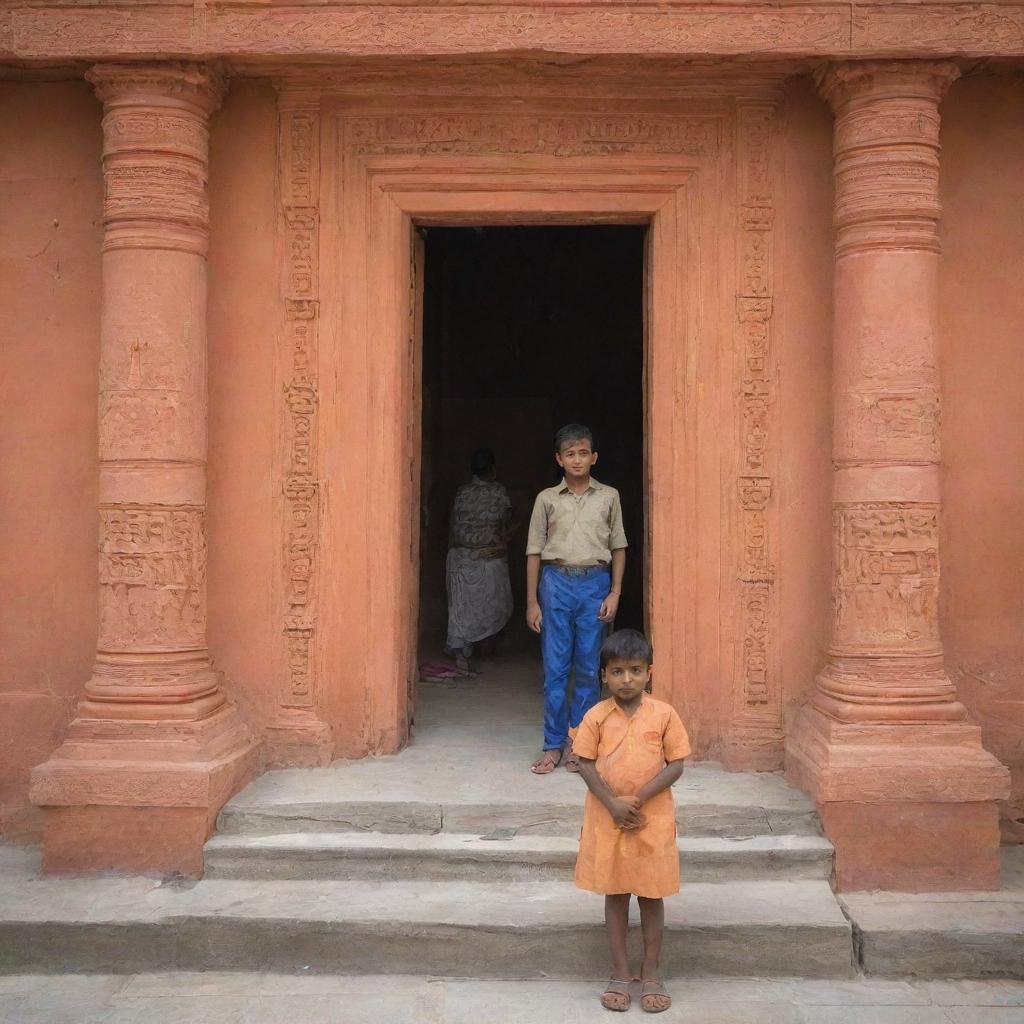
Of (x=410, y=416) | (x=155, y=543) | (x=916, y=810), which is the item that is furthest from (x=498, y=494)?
(x=916, y=810)

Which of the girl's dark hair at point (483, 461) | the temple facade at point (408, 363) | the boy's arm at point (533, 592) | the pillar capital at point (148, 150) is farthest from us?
the girl's dark hair at point (483, 461)

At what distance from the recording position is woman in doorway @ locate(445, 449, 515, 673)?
27.2ft

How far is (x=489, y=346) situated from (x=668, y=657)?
19.8ft

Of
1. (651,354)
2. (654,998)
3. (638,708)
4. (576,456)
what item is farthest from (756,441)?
(654,998)

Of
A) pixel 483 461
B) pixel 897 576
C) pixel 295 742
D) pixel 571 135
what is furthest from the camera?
pixel 483 461

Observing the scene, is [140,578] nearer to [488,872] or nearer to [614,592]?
[488,872]

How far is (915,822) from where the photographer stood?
15.5 feet

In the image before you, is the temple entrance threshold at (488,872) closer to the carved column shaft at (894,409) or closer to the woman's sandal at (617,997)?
the woman's sandal at (617,997)

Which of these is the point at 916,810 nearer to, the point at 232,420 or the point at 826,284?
the point at 826,284

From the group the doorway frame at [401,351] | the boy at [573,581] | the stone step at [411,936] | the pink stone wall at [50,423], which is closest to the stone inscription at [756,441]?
the doorway frame at [401,351]

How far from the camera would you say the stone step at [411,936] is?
167 inches

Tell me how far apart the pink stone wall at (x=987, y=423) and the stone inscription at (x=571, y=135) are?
1.29 metres

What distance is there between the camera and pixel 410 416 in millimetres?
5926

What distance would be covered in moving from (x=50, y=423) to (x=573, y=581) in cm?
283
